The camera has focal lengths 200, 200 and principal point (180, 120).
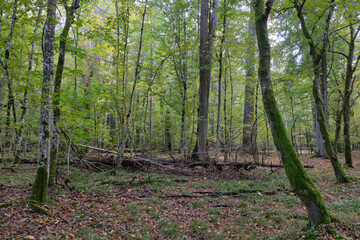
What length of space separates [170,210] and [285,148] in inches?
136

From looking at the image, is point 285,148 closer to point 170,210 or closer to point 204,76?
point 170,210

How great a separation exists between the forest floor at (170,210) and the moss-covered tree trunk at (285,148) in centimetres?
33

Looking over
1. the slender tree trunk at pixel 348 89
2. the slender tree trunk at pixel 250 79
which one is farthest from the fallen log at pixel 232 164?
the slender tree trunk at pixel 348 89

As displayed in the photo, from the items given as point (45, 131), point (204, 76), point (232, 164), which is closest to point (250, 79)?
point (204, 76)

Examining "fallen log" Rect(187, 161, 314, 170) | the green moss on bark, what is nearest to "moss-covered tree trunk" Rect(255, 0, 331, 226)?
"fallen log" Rect(187, 161, 314, 170)

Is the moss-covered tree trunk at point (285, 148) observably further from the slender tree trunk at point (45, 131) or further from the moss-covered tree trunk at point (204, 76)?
the moss-covered tree trunk at point (204, 76)

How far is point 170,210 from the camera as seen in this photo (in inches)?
221

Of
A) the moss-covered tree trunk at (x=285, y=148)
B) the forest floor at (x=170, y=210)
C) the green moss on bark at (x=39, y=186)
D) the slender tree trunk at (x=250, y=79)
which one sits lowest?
the forest floor at (x=170, y=210)

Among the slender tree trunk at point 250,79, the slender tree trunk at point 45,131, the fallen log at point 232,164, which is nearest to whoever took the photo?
the slender tree trunk at point 45,131

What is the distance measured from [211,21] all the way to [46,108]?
10074 millimetres

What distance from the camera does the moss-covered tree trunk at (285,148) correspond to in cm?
398

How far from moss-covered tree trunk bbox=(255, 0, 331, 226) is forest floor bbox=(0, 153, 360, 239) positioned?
33 centimetres

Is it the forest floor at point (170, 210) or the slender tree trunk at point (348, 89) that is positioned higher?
the slender tree trunk at point (348, 89)

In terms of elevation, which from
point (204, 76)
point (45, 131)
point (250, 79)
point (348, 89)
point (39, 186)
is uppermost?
point (250, 79)
